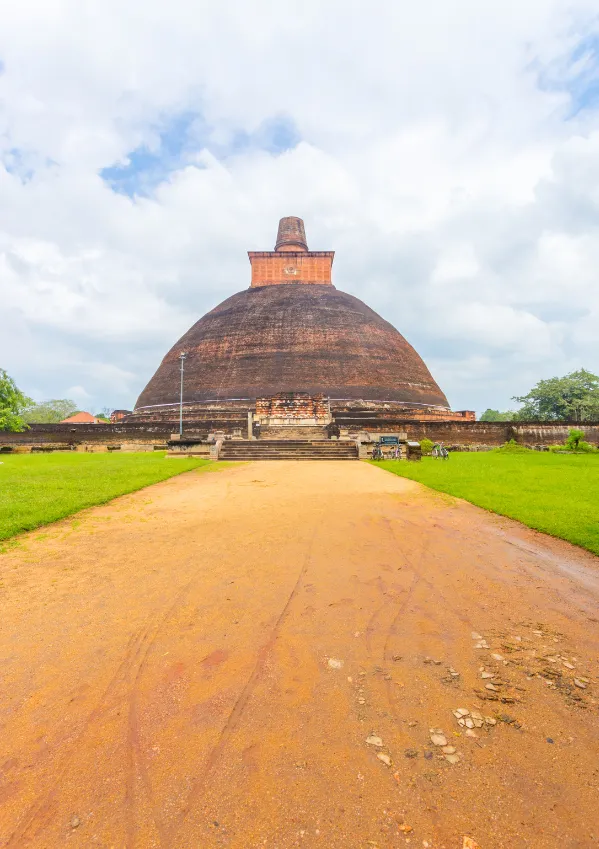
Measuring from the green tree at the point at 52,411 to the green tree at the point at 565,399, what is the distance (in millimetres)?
59292

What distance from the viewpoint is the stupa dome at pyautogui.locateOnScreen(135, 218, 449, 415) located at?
2503cm

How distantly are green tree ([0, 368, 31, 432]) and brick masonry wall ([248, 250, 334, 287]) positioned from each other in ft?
64.4

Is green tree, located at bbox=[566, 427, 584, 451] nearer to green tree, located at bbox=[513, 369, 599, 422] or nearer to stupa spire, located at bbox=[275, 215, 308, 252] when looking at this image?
green tree, located at bbox=[513, 369, 599, 422]

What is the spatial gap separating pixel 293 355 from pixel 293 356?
7 cm

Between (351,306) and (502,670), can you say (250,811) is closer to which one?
(502,670)

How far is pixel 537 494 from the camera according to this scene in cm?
679

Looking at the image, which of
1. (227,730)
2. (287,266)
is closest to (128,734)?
(227,730)

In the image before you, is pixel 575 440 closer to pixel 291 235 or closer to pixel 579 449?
pixel 579 449

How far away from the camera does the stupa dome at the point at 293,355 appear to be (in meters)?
25.0

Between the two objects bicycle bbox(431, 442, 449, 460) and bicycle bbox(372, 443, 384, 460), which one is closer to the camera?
bicycle bbox(372, 443, 384, 460)

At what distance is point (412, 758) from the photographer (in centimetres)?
155

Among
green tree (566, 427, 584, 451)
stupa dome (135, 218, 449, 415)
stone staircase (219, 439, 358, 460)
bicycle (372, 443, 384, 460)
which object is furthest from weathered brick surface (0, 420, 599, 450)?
bicycle (372, 443, 384, 460)

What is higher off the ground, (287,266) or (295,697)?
(287,266)

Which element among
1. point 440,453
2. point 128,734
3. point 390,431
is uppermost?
point 390,431
